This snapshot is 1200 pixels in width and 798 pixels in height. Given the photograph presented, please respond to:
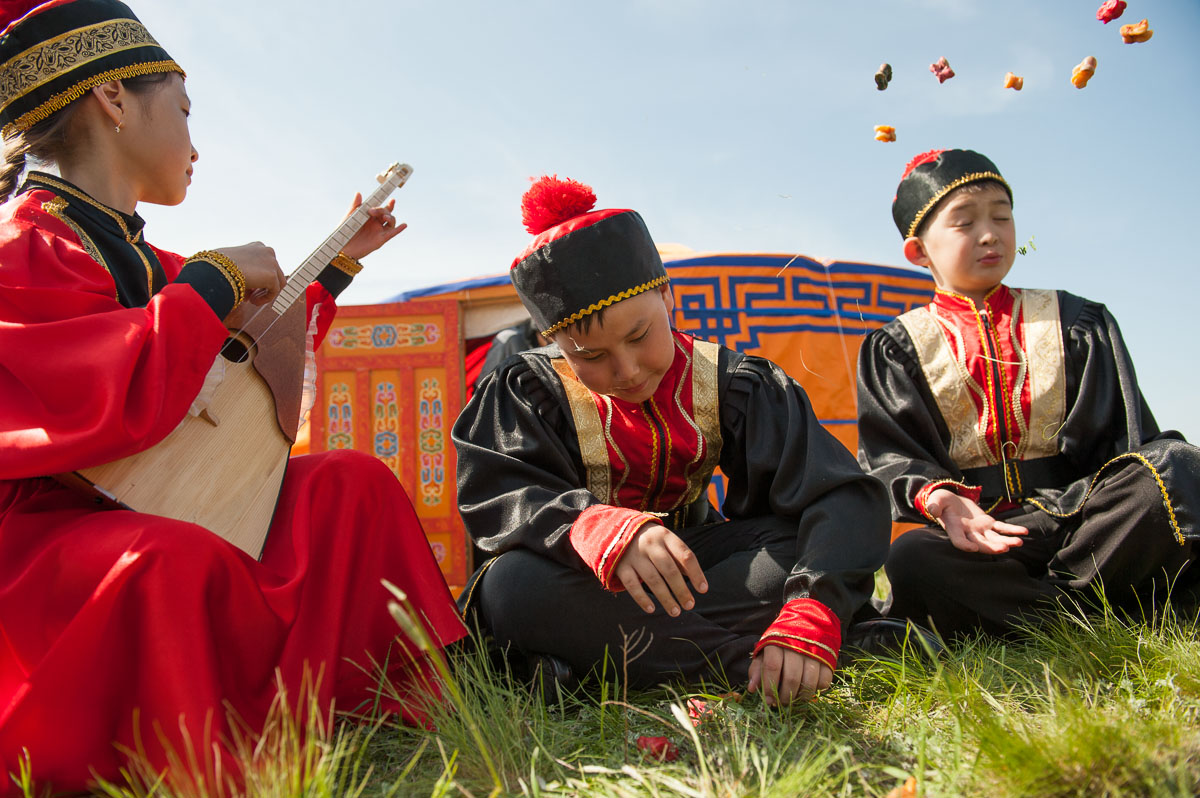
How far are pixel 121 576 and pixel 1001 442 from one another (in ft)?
7.40

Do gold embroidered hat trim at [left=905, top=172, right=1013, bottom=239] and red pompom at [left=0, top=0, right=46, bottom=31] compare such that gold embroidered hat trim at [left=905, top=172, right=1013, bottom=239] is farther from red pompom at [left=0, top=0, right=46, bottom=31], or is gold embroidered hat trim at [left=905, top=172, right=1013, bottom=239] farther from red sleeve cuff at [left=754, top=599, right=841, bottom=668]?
red pompom at [left=0, top=0, right=46, bottom=31]

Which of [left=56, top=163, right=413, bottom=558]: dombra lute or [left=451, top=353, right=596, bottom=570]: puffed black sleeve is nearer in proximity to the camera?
[left=56, top=163, right=413, bottom=558]: dombra lute

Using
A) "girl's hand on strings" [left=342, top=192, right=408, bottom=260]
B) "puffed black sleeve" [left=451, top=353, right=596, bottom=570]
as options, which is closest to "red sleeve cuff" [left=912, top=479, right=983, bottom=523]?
"puffed black sleeve" [left=451, top=353, right=596, bottom=570]

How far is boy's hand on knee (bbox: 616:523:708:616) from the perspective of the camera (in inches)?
61.8

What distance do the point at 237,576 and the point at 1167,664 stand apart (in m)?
1.78

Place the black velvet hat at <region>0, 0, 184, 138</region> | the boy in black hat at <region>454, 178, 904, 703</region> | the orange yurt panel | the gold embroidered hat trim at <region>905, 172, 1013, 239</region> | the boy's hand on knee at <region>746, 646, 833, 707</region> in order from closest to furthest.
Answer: the boy's hand on knee at <region>746, 646, 833, 707</region>, the boy in black hat at <region>454, 178, 904, 703</region>, the black velvet hat at <region>0, 0, 184, 138</region>, the gold embroidered hat trim at <region>905, 172, 1013, 239</region>, the orange yurt panel

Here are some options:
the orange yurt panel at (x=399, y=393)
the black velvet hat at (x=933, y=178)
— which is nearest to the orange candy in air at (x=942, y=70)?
the black velvet hat at (x=933, y=178)

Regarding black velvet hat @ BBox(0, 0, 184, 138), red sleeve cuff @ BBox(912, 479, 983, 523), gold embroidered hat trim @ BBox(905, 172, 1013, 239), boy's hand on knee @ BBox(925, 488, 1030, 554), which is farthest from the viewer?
gold embroidered hat trim @ BBox(905, 172, 1013, 239)

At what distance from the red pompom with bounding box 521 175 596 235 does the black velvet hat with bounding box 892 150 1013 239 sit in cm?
118

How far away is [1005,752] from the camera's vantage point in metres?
1.07

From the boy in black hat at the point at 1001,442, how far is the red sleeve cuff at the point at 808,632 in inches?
25.6

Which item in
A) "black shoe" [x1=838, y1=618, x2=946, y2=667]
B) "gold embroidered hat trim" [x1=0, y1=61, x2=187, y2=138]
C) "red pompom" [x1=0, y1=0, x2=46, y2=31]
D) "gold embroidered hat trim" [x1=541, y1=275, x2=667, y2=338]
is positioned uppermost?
A: "red pompom" [x1=0, y1=0, x2=46, y2=31]

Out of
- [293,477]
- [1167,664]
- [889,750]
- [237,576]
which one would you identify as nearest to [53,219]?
[293,477]

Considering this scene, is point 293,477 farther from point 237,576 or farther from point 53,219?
point 53,219
